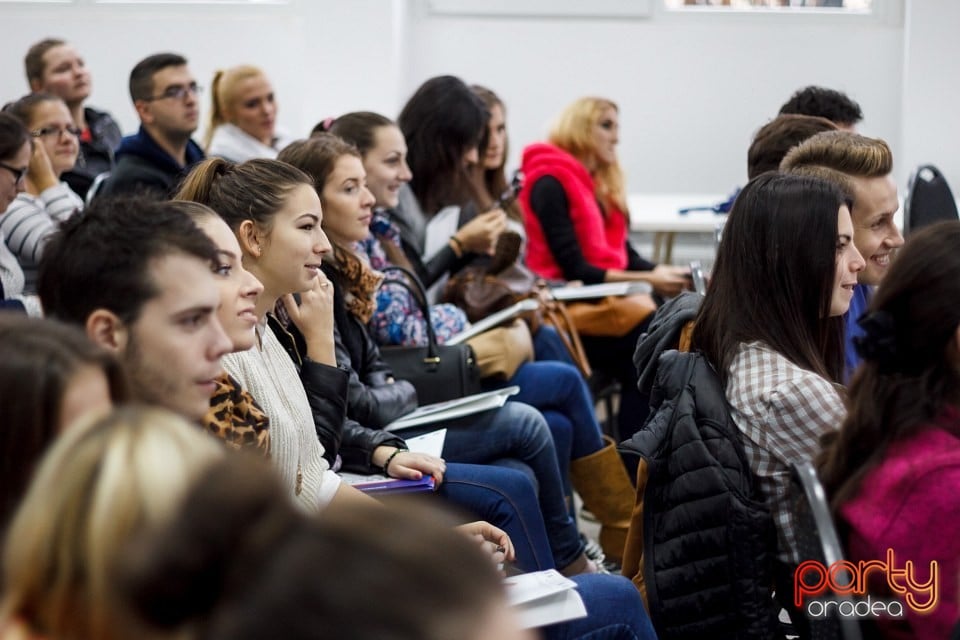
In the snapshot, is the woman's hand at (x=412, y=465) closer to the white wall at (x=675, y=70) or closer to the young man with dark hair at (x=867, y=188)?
the young man with dark hair at (x=867, y=188)

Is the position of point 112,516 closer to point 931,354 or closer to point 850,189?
point 931,354

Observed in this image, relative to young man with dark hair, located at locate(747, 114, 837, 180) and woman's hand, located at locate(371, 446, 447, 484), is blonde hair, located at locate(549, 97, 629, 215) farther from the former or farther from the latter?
woman's hand, located at locate(371, 446, 447, 484)

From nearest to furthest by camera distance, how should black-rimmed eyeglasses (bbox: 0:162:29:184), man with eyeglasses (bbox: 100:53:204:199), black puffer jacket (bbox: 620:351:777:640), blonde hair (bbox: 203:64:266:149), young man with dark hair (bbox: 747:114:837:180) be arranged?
black puffer jacket (bbox: 620:351:777:640), young man with dark hair (bbox: 747:114:837:180), black-rimmed eyeglasses (bbox: 0:162:29:184), man with eyeglasses (bbox: 100:53:204:199), blonde hair (bbox: 203:64:266:149)

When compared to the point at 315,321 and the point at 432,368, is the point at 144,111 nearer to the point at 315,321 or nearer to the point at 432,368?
the point at 432,368

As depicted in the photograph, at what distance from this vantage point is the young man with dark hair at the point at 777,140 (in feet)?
9.58

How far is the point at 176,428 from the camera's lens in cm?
91

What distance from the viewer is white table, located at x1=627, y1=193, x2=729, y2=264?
16.3 feet

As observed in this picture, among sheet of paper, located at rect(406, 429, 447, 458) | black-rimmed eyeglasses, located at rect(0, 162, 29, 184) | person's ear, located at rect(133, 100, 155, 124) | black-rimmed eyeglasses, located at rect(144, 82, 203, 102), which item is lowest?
sheet of paper, located at rect(406, 429, 447, 458)

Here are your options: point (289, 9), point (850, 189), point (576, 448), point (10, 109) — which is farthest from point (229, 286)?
point (289, 9)

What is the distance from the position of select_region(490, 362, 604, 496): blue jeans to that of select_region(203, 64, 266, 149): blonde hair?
210 centimetres

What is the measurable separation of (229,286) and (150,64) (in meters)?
2.85

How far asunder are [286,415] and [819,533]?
3.27 feet

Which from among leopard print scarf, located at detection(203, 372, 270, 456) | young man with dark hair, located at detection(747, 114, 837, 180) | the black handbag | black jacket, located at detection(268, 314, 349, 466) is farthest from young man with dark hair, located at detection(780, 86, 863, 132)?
leopard print scarf, located at detection(203, 372, 270, 456)

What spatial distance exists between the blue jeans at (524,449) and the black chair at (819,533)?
127cm
